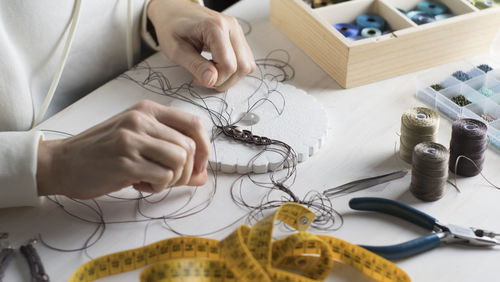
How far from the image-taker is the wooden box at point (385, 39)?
1.37 metres

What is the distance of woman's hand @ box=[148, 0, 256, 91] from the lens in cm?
131

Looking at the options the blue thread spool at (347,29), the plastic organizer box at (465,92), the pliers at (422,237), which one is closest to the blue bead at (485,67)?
the plastic organizer box at (465,92)

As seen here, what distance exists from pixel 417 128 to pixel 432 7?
21.5 inches

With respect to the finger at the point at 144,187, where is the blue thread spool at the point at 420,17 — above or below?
above

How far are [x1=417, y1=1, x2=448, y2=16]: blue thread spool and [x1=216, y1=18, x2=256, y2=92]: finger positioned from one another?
0.50m

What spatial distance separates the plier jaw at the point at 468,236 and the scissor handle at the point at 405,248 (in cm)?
3

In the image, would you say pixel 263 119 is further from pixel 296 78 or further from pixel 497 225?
pixel 497 225

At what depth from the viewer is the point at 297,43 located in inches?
60.7

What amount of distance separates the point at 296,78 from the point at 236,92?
166 mm

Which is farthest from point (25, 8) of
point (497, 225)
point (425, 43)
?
point (497, 225)

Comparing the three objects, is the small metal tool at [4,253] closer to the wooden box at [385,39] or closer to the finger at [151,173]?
the finger at [151,173]

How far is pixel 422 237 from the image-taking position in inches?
38.3

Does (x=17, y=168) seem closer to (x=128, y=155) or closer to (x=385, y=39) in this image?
(x=128, y=155)

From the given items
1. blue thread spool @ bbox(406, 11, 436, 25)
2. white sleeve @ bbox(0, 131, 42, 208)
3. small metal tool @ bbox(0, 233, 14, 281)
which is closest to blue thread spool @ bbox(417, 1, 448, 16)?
blue thread spool @ bbox(406, 11, 436, 25)
